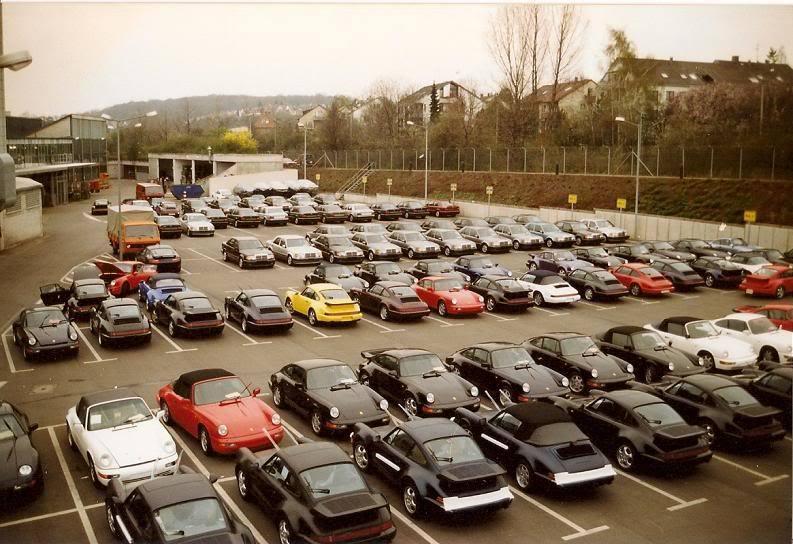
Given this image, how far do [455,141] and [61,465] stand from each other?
6516 centimetres

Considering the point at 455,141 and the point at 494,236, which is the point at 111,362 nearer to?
the point at 494,236

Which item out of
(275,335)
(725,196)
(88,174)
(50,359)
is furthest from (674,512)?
(88,174)

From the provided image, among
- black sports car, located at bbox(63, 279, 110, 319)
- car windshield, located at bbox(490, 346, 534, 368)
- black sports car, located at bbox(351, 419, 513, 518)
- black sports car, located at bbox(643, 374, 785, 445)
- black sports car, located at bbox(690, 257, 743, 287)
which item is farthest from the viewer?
black sports car, located at bbox(690, 257, 743, 287)

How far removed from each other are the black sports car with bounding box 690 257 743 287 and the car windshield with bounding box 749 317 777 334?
32.5ft

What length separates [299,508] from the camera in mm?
10641

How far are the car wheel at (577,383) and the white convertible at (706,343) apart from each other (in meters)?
3.96

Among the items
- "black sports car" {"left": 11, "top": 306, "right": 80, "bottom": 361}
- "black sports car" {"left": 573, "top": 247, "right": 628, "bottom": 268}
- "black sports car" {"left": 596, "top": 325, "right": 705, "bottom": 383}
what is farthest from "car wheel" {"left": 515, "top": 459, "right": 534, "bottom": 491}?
"black sports car" {"left": 573, "top": 247, "right": 628, "bottom": 268}

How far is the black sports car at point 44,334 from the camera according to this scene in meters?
20.0

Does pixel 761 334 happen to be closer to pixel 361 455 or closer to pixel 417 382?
pixel 417 382

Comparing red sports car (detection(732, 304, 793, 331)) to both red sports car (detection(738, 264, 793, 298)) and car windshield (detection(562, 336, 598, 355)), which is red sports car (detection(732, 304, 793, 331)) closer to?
red sports car (detection(738, 264, 793, 298))

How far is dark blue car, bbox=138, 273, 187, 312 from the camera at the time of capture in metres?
25.9

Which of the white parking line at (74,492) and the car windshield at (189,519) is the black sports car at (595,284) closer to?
the white parking line at (74,492)

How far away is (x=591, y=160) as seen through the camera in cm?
5644

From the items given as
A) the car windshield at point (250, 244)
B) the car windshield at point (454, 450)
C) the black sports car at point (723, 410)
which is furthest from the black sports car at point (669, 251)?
the car windshield at point (454, 450)
